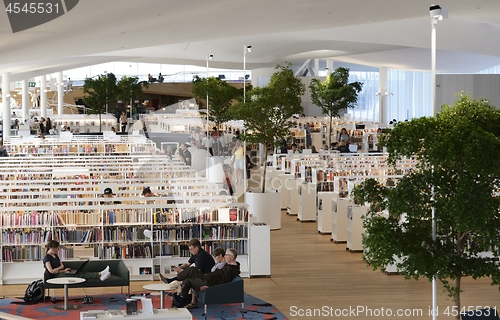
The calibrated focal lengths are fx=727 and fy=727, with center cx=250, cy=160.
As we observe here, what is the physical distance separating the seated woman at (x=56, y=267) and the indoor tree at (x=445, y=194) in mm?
4574

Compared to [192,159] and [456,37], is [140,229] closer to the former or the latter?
[192,159]

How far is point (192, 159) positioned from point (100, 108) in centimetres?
1847

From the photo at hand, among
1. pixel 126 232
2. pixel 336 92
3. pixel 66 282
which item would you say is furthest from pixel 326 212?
pixel 336 92

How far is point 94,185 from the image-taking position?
1394 centimetres

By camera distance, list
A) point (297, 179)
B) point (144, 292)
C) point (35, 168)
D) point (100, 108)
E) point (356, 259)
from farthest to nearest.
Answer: point (100, 108) < point (297, 179) < point (35, 168) < point (356, 259) < point (144, 292)

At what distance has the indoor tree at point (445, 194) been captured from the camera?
672cm

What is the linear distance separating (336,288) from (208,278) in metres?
2.31

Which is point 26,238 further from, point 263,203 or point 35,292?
point 263,203

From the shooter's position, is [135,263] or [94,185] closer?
[135,263]

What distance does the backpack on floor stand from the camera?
33.8ft

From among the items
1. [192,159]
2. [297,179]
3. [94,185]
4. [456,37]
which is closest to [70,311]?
[94,185]

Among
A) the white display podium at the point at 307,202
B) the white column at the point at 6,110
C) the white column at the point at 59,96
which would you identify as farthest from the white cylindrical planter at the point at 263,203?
the white column at the point at 59,96

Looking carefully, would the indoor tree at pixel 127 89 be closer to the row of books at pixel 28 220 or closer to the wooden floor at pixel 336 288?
the wooden floor at pixel 336 288

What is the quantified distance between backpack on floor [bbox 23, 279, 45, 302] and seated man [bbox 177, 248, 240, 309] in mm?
1995
